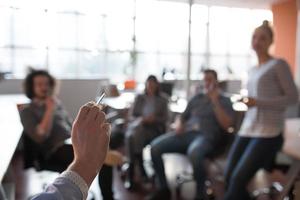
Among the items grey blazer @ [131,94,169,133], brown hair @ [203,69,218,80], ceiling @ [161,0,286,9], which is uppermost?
ceiling @ [161,0,286,9]

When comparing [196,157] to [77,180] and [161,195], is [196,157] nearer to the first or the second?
[161,195]

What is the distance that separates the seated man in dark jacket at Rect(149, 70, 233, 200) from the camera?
2254 mm

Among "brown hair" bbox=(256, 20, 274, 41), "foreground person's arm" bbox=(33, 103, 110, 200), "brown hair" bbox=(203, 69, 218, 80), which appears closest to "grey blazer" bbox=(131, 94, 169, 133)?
"brown hair" bbox=(203, 69, 218, 80)

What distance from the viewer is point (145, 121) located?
9.59 feet

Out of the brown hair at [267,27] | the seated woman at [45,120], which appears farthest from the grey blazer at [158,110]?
the brown hair at [267,27]

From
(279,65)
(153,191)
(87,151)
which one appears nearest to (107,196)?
(153,191)

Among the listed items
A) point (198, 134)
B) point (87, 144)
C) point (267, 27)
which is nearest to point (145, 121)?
point (198, 134)

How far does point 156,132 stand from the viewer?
2.90 meters

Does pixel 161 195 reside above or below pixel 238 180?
below

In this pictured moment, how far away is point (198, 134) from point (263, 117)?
0.86 m

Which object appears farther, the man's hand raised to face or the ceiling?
the ceiling

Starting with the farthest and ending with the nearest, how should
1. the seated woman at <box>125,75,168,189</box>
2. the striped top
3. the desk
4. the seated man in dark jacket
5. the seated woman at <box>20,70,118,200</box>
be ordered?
the seated woman at <box>125,75,168,189</box> < the seated man in dark jacket < the seated woman at <box>20,70,118,200</box> < the striped top < the desk

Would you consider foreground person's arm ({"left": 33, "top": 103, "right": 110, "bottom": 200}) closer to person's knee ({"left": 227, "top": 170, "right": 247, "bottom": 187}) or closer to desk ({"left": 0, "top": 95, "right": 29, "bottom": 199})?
desk ({"left": 0, "top": 95, "right": 29, "bottom": 199})

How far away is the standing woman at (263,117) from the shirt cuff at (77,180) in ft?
3.74
